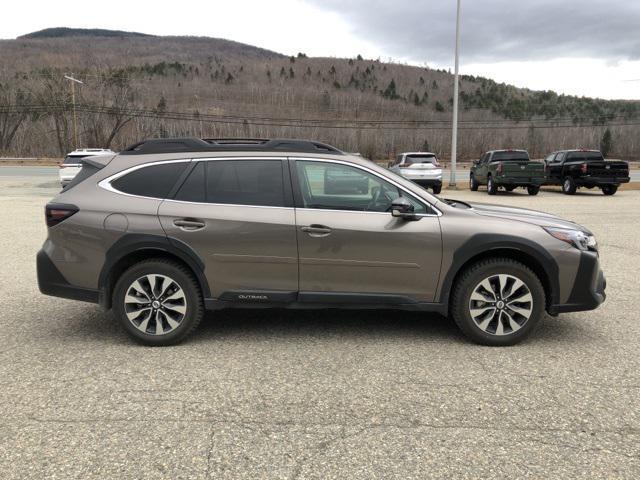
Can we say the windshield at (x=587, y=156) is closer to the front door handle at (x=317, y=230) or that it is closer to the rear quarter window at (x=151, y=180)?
the front door handle at (x=317, y=230)

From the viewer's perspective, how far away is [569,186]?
2116 centimetres

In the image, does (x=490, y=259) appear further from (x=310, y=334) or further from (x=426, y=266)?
(x=310, y=334)

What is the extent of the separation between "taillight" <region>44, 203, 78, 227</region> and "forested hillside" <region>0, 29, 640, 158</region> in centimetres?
6947

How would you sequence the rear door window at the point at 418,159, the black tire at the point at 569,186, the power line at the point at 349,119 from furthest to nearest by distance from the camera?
1. the power line at the point at 349,119
2. the rear door window at the point at 418,159
3. the black tire at the point at 569,186

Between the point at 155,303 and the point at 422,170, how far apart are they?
1782cm

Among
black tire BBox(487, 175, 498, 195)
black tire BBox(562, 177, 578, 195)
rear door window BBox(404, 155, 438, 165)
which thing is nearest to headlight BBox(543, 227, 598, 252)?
rear door window BBox(404, 155, 438, 165)

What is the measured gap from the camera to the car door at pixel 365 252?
166 inches

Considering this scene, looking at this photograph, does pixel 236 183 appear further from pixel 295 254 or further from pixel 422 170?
pixel 422 170

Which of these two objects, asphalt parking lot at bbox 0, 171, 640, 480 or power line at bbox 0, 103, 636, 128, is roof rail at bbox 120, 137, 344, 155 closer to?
asphalt parking lot at bbox 0, 171, 640, 480

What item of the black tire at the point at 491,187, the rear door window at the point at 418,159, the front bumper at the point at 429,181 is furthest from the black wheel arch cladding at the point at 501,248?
the black tire at the point at 491,187

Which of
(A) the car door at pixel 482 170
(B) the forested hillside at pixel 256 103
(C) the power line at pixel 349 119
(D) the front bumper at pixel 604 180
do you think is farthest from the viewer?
(C) the power line at pixel 349 119

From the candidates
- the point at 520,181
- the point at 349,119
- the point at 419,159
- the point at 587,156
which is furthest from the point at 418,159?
the point at 349,119

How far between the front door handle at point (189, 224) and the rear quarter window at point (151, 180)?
313 millimetres

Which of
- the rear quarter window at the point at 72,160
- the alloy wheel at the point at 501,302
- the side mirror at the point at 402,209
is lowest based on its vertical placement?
the alloy wheel at the point at 501,302
